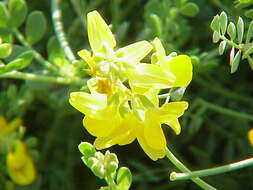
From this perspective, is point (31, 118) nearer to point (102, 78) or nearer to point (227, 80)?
point (227, 80)

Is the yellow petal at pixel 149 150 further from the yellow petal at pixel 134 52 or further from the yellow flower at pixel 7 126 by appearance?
the yellow flower at pixel 7 126

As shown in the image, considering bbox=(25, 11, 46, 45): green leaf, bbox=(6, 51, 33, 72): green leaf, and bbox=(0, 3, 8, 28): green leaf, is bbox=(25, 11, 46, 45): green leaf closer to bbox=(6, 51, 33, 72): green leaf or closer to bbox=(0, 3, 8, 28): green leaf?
bbox=(0, 3, 8, 28): green leaf

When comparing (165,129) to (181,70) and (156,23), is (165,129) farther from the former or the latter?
(181,70)

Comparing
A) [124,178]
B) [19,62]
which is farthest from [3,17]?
[124,178]

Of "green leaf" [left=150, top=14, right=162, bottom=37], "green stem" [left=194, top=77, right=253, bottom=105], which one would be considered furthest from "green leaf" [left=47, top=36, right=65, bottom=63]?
"green stem" [left=194, top=77, right=253, bottom=105]

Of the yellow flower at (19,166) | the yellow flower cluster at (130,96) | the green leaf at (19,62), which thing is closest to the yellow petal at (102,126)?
the yellow flower cluster at (130,96)

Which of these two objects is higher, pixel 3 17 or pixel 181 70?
pixel 181 70
